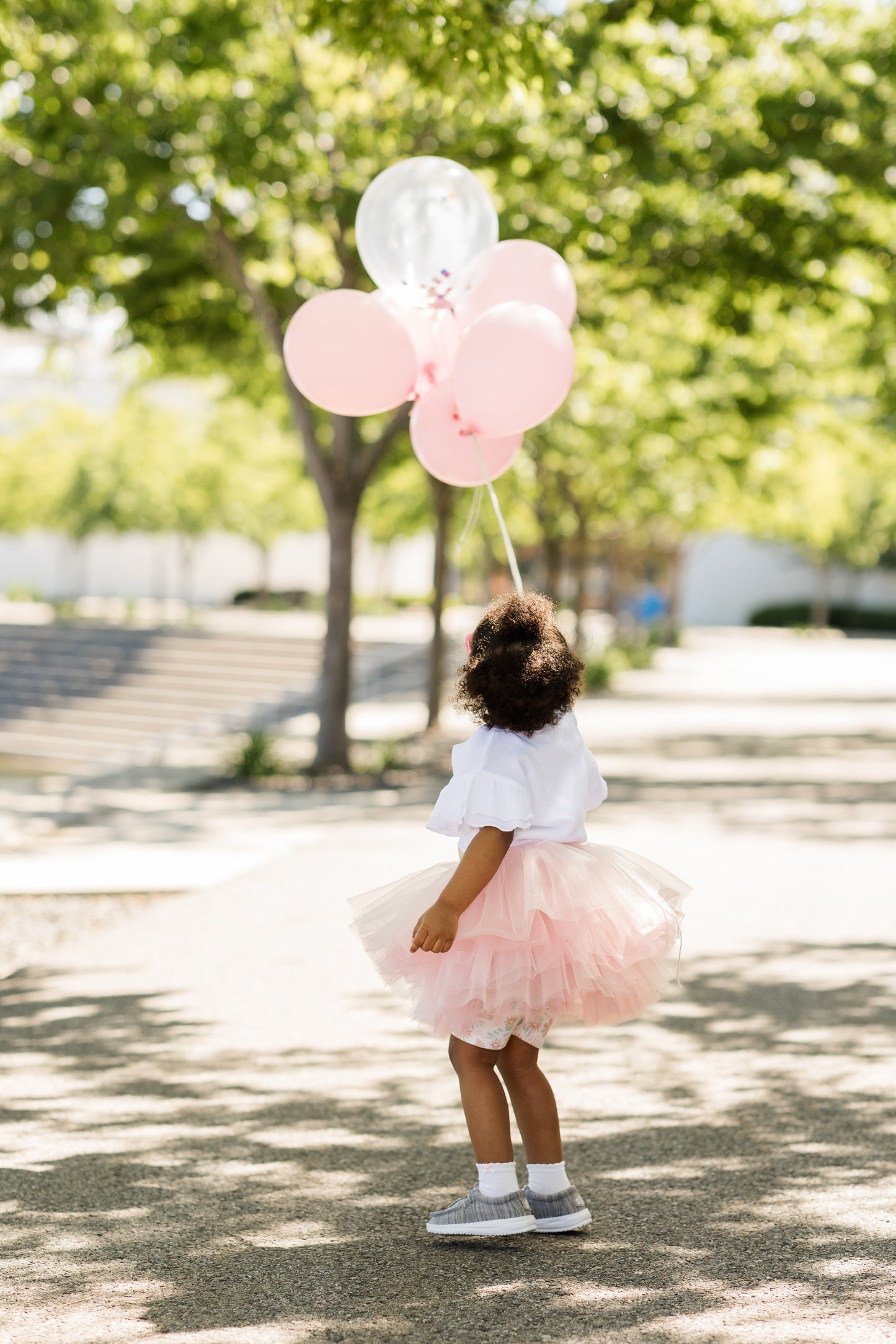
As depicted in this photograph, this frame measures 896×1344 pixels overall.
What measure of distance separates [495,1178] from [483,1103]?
0.62 feet

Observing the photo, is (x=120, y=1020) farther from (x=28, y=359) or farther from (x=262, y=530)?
(x=28, y=359)

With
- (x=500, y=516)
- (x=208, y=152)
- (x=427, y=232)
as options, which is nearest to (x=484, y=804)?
(x=500, y=516)

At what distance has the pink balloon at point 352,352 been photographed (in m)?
4.74

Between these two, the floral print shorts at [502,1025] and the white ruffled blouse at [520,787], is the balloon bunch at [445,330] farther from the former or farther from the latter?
the floral print shorts at [502,1025]

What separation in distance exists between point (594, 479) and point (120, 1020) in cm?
2217

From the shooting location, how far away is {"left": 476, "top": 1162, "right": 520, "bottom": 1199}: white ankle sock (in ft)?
11.8

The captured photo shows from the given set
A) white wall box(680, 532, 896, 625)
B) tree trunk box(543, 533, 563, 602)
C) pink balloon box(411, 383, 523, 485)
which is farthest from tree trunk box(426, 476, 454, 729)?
white wall box(680, 532, 896, 625)

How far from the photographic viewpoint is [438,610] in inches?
691

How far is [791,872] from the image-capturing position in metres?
8.93

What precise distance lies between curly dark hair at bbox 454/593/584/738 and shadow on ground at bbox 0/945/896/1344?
1319 millimetres

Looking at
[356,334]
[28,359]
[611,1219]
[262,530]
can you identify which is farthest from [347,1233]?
[28,359]

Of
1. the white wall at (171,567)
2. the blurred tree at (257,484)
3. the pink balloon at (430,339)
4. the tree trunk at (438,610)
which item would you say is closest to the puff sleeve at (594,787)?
the pink balloon at (430,339)

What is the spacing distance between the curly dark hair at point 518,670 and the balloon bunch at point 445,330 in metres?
0.96

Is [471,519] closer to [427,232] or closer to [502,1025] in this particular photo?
[427,232]
